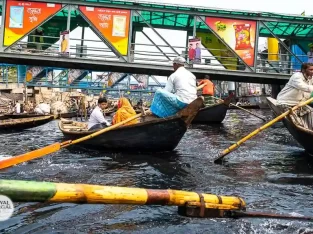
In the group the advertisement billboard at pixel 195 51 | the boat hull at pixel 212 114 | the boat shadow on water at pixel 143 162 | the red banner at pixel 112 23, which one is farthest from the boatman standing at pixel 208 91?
the boat shadow on water at pixel 143 162

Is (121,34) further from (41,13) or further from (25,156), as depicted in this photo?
(25,156)

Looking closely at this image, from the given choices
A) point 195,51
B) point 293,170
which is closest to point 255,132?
point 293,170

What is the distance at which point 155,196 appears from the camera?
2602 mm

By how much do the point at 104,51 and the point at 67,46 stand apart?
1.46m

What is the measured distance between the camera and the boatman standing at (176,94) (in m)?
6.45

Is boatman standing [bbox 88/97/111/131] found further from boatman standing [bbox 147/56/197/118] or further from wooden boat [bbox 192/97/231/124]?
wooden boat [bbox 192/97/231/124]

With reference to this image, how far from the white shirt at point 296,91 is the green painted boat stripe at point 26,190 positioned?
5.31 meters

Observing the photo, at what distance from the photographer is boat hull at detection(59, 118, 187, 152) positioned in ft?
21.4

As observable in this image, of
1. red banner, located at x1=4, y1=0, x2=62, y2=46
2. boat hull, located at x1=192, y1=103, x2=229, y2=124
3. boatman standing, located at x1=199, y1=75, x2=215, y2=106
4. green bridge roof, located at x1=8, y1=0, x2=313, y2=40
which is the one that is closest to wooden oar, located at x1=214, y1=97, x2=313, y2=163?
boatman standing, located at x1=199, y1=75, x2=215, y2=106

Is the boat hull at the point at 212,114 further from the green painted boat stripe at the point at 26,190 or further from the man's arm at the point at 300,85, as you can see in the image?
the green painted boat stripe at the point at 26,190

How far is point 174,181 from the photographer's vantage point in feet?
16.1

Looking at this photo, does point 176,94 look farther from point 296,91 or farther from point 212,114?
point 212,114

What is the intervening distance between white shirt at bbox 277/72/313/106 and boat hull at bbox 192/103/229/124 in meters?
6.22

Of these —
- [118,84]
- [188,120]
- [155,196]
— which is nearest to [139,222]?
[155,196]
